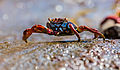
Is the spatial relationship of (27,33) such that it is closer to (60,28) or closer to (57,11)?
(60,28)

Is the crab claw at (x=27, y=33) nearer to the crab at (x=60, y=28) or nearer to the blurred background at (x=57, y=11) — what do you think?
the crab at (x=60, y=28)

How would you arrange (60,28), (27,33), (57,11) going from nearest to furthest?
(60,28)
(27,33)
(57,11)

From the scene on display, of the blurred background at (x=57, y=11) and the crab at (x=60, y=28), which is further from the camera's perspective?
the blurred background at (x=57, y=11)

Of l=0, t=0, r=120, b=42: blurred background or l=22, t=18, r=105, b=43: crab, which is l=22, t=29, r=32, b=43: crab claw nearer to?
l=22, t=18, r=105, b=43: crab

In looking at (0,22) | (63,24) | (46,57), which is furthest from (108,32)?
(0,22)

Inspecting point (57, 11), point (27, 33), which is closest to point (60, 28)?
point (27, 33)

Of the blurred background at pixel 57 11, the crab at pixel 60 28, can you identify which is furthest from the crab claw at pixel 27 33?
the blurred background at pixel 57 11

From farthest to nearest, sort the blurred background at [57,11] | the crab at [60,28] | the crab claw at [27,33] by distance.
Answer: the blurred background at [57,11] < the crab claw at [27,33] < the crab at [60,28]

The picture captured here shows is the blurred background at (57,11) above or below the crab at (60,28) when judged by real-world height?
above

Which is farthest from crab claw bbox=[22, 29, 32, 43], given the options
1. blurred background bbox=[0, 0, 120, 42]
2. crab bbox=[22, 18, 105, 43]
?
blurred background bbox=[0, 0, 120, 42]

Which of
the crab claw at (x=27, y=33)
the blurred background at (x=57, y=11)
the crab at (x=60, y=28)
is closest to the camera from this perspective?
the crab at (x=60, y=28)

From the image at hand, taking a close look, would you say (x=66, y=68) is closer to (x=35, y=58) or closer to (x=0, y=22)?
(x=35, y=58)
